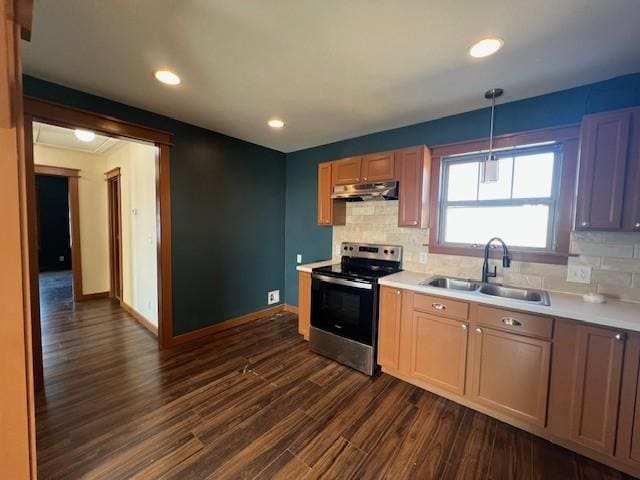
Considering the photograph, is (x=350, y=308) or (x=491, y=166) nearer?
(x=491, y=166)

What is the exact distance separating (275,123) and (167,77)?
1.13 meters

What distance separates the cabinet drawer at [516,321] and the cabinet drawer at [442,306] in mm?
115

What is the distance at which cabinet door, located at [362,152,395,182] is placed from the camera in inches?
109

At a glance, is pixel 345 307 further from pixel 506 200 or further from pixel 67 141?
pixel 67 141

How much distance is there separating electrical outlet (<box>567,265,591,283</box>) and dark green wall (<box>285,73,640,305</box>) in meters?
1.14

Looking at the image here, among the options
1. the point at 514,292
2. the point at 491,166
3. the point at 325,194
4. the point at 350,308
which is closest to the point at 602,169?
the point at 491,166

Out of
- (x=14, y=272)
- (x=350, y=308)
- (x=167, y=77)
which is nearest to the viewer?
(x=14, y=272)

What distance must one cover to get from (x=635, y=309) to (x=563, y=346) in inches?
20.9

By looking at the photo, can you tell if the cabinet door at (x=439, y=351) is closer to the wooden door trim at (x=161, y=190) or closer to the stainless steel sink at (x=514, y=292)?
the stainless steel sink at (x=514, y=292)

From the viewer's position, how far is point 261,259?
3.96 m

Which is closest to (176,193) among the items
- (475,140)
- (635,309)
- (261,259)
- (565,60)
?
(261,259)

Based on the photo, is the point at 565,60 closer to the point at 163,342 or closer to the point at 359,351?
the point at 359,351

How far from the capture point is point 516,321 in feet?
6.13

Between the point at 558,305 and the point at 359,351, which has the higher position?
the point at 558,305
